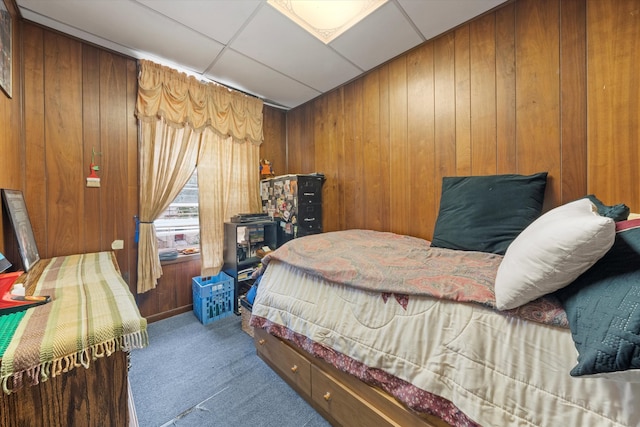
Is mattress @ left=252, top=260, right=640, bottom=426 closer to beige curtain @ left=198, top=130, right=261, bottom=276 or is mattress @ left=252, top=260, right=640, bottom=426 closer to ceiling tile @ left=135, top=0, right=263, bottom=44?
beige curtain @ left=198, top=130, right=261, bottom=276

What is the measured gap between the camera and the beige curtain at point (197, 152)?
2191 mm

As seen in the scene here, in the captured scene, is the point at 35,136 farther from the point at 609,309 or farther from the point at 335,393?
the point at 609,309

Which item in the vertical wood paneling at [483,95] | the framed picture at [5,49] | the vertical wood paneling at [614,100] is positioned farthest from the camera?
the vertical wood paneling at [483,95]

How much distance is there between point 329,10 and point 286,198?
5.67 ft

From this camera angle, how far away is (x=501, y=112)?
1653 mm

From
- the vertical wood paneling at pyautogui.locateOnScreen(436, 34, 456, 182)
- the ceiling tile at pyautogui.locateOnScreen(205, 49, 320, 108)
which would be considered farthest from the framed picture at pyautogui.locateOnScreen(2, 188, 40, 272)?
the vertical wood paneling at pyautogui.locateOnScreen(436, 34, 456, 182)

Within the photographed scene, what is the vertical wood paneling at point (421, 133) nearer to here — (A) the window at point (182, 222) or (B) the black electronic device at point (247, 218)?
(B) the black electronic device at point (247, 218)

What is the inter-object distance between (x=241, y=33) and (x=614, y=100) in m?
2.38

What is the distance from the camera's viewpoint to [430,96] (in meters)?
1.98

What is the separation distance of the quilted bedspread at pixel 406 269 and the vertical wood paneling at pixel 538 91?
72cm

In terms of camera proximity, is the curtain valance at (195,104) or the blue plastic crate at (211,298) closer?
the curtain valance at (195,104)

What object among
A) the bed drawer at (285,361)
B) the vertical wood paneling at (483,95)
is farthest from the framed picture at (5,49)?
the vertical wood paneling at (483,95)

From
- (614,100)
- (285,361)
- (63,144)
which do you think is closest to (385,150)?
(614,100)

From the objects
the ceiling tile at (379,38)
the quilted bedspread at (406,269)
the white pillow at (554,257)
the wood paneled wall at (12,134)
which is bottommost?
the quilted bedspread at (406,269)
